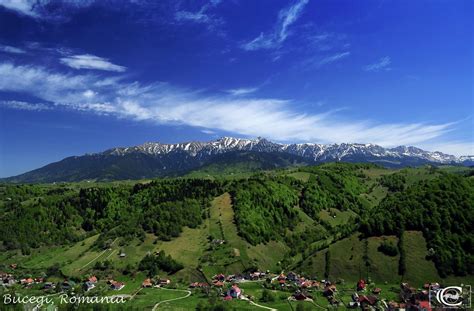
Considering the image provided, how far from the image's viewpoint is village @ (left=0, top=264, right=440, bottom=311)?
132625 millimetres

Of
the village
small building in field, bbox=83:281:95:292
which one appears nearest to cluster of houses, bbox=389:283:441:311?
the village

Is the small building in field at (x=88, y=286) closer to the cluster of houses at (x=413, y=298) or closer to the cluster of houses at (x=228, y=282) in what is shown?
the cluster of houses at (x=228, y=282)

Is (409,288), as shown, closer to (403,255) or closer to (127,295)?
(403,255)

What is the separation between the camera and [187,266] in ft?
617

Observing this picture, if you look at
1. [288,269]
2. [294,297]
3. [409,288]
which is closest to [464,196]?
[409,288]

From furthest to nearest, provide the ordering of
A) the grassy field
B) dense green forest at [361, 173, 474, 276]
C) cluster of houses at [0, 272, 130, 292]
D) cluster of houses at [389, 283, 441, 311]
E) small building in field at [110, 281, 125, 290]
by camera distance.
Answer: cluster of houses at [0, 272, 130, 292] → small building in field at [110, 281, 125, 290] → dense green forest at [361, 173, 474, 276] → the grassy field → cluster of houses at [389, 283, 441, 311]

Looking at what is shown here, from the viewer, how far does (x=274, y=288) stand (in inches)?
6176

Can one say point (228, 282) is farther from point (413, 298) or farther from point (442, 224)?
point (442, 224)

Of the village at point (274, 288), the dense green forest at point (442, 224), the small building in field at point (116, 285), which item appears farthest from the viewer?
the small building in field at point (116, 285)

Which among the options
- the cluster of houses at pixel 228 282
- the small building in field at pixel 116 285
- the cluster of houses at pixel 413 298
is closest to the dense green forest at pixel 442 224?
the cluster of houses at pixel 413 298

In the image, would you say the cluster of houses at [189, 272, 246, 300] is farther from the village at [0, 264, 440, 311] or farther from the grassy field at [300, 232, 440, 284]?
the grassy field at [300, 232, 440, 284]

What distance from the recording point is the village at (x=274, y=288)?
132625 millimetres

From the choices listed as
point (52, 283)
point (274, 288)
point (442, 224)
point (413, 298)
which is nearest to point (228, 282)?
point (274, 288)

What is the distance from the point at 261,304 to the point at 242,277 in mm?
40644
